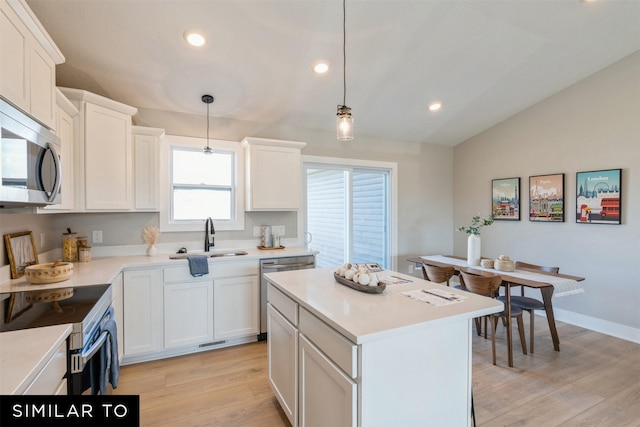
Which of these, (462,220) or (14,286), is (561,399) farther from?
(14,286)

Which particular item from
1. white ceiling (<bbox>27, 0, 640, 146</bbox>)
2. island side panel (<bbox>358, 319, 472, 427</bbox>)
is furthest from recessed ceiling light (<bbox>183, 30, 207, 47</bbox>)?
island side panel (<bbox>358, 319, 472, 427</bbox>)

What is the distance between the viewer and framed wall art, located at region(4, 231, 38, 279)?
2041mm

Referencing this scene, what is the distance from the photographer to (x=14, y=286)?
6.28ft

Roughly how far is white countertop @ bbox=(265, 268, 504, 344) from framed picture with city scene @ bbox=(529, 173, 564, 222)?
2913 millimetres

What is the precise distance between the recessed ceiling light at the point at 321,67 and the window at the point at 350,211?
1.31 m

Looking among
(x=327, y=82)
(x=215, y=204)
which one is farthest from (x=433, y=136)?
(x=215, y=204)

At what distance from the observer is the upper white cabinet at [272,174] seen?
11.5ft

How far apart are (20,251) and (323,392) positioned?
2330 millimetres

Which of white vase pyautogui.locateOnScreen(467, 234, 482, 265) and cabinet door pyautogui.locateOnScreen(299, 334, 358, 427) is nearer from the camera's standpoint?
cabinet door pyautogui.locateOnScreen(299, 334, 358, 427)

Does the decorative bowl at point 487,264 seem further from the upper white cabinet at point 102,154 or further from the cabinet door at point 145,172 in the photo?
the upper white cabinet at point 102,154

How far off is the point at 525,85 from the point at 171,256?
14.8 ft

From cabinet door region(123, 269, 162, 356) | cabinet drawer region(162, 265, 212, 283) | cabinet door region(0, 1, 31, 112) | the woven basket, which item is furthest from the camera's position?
the woven basket

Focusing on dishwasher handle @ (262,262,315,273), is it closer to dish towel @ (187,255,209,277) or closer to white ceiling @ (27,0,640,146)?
dish towel @ (187,255,209,277)

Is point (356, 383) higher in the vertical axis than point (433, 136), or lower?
lower
